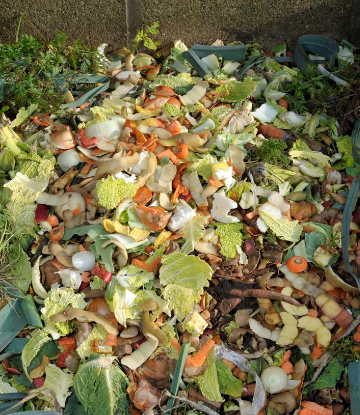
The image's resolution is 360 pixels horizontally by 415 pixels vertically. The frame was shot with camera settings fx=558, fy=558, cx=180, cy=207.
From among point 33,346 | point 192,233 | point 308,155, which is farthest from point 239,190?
point 33,346

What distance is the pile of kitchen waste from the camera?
3.03 m

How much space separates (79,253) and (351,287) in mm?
1570

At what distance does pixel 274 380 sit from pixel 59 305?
125 cm

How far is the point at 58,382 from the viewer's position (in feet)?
9.95

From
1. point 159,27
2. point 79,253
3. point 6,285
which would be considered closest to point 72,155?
point 79,253

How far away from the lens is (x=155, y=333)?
300cm

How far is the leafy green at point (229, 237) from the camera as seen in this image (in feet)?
10.6

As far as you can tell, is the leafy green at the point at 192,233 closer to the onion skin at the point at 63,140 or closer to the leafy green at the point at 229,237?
the leafy green at the point at 229,237

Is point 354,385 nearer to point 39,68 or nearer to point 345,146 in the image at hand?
point 345,146

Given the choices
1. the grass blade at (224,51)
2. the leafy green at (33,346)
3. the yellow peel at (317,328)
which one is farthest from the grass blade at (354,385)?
the grass blade at (224,51)

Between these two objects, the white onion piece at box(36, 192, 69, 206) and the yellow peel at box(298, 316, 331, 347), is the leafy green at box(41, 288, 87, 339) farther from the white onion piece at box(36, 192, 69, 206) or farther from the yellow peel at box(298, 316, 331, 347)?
the yellow peel at box(298, 316, 331, 347)

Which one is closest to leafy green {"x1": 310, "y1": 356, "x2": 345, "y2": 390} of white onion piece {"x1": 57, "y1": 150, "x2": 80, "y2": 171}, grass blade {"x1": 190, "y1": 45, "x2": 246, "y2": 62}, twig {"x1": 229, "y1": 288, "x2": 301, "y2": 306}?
twig {"x1": 229, "y1": 288, "x2": 301, "y2": 306}

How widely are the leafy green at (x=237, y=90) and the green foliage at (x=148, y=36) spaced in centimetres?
71

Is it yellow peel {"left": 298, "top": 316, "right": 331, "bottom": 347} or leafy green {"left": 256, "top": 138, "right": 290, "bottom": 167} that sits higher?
leafy green {"left": 256, "top": 138, "right": 290, "bottom": 167}
